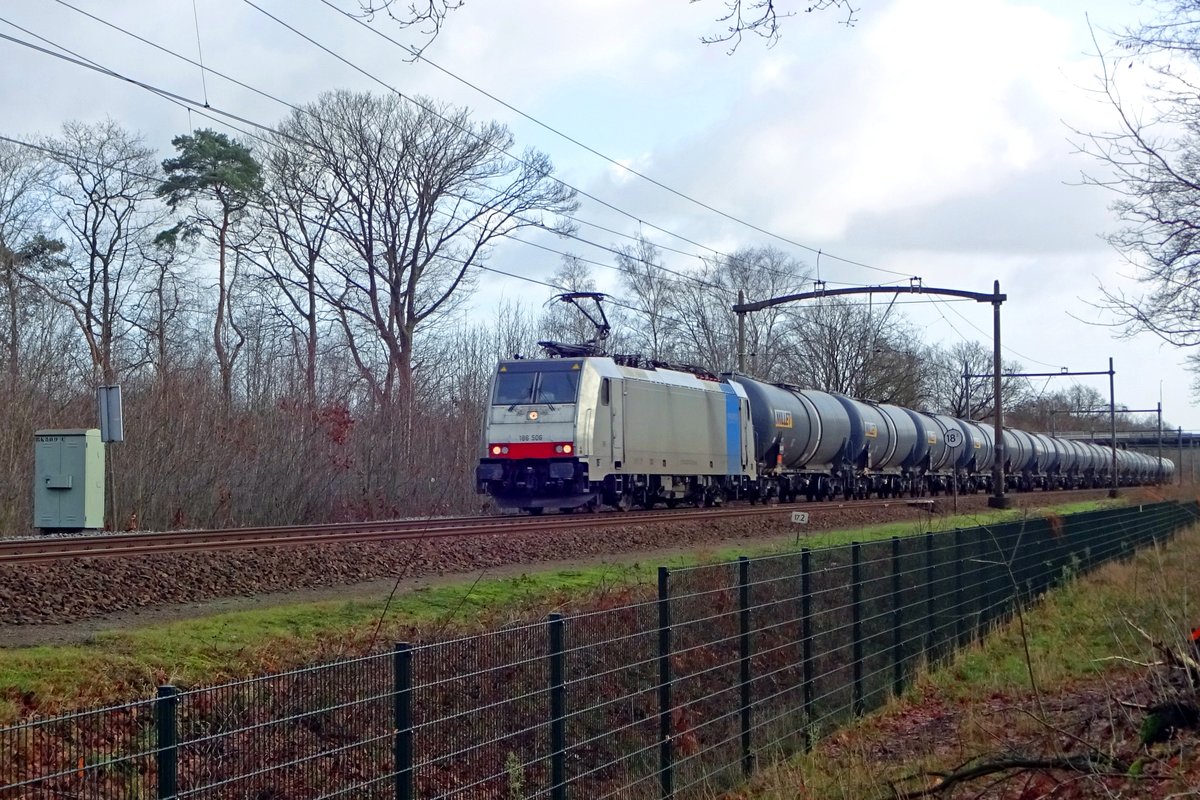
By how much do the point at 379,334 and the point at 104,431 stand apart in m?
23.0

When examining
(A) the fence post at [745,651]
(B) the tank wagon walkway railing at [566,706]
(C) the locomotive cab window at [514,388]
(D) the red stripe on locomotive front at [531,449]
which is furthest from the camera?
(C) the locomotive cab window at [514,388]

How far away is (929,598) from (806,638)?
3.04m

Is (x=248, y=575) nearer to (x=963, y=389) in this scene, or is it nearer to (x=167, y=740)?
(x=167, y=740)

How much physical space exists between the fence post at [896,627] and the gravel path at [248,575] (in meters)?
5.13

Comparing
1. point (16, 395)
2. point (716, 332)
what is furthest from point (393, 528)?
point (716, 332)

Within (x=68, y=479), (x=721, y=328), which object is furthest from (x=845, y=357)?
(x=68, y=479)

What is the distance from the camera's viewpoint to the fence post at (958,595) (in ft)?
41.5

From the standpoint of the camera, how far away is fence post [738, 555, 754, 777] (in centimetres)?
816

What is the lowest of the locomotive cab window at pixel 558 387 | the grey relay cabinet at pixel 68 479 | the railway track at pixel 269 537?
the railway track at pixel 269 537

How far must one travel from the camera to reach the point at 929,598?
1172 centimetres

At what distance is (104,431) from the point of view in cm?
1852

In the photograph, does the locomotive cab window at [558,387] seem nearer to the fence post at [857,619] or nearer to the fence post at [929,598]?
the fence post at [929,598]

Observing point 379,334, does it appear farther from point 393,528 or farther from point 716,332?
point 716,332

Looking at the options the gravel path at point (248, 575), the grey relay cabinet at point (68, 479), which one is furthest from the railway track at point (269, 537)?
the grey relay cabinet at point (68, 479)
